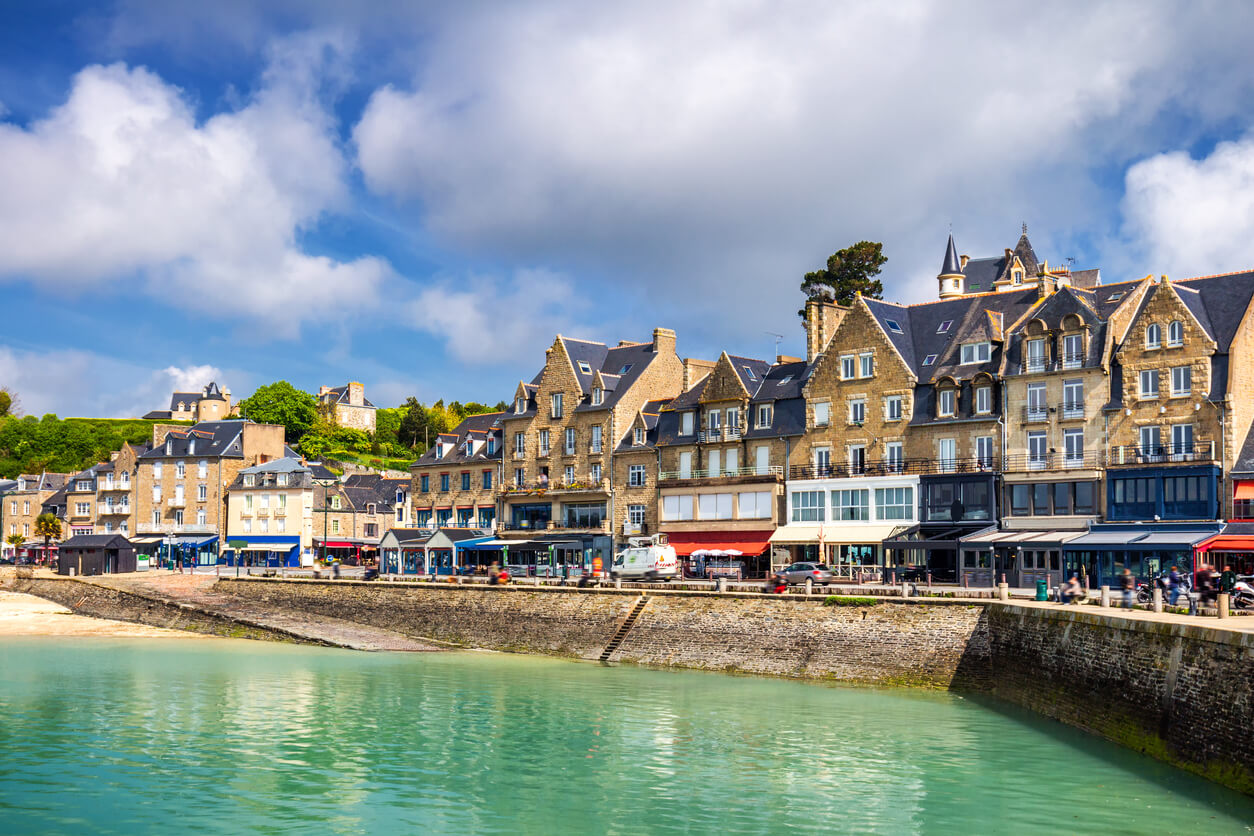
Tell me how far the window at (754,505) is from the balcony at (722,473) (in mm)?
989

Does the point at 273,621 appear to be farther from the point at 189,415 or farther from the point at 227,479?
the point at 189,415

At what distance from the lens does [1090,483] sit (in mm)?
48750

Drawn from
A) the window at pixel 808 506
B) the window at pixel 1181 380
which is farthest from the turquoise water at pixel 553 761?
the window at pixel 1181 380

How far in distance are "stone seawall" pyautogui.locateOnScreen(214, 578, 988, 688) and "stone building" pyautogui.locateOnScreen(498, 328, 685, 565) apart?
46.2ft

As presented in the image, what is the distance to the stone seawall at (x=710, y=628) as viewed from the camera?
37.9 m

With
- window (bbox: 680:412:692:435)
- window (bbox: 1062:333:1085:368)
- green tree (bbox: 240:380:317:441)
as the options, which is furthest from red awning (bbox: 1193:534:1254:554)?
green tree (bbox: 240:380:317:441)

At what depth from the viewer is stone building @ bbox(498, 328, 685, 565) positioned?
66.9 m

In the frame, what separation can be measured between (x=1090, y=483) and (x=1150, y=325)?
6870mm

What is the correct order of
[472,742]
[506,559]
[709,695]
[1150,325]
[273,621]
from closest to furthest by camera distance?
[472,742] < [709,695] < [1150,325] < [273,621] < [506,559]

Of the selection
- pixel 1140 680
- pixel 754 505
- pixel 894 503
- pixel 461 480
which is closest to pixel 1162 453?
pixel 894 503

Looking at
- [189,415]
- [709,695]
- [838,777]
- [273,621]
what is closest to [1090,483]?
[709,695]

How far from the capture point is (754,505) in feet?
197

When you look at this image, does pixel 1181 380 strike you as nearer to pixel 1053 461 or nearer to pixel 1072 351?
pixel 1072 351

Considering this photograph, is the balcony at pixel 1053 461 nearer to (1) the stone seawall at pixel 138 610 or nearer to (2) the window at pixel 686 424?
(2) the window at pixel 686 424
